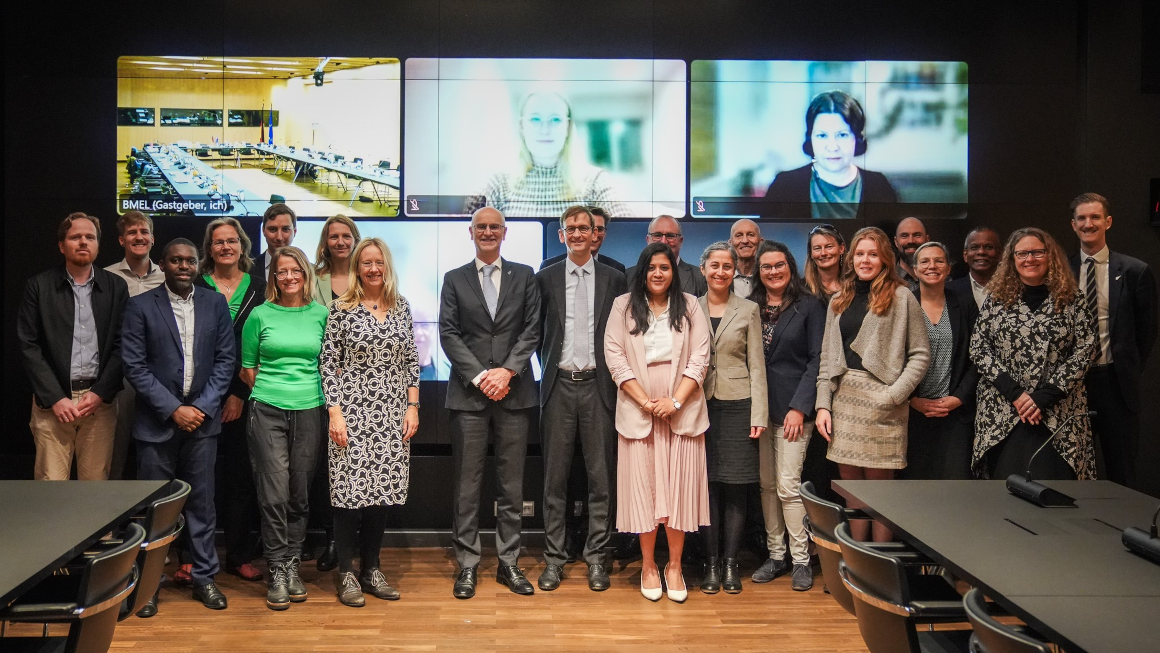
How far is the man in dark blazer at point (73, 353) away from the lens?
438 cm

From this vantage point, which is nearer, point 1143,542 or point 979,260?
point 1143,542

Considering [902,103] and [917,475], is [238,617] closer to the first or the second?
[917,475]

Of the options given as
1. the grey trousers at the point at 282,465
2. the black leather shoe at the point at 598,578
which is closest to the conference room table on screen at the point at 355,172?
the grey trousers at the point at 282,465

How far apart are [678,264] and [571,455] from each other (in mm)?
1214

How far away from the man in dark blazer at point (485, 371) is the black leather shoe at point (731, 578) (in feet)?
3.26

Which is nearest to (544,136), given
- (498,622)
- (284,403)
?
(284,403)

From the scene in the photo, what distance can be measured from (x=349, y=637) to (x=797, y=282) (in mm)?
2777

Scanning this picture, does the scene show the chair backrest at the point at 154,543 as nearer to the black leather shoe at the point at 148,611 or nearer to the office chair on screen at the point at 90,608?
the office chair on screen at the point at 90,608

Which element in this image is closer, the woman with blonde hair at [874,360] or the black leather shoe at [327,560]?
the woman with blonde hair at [874,360]

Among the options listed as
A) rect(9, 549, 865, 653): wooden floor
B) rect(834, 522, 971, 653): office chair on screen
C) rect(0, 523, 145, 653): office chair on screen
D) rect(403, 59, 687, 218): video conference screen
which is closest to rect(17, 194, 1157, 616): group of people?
rect(9, 549, 865, 653): wooden floor

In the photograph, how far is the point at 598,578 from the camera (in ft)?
14.8

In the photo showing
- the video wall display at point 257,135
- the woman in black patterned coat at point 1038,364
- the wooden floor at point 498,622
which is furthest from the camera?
the video wall display at point 257,135

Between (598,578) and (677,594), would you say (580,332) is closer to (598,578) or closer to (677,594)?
(598,578)

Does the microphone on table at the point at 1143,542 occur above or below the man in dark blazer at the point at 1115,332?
below
